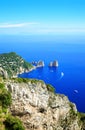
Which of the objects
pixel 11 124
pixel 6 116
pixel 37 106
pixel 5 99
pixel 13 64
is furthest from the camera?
pixel 13 64

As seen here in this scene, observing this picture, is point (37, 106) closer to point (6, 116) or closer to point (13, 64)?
point (6, 116)

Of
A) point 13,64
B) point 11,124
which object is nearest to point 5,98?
point 11,124

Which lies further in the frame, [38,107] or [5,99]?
[38,107]

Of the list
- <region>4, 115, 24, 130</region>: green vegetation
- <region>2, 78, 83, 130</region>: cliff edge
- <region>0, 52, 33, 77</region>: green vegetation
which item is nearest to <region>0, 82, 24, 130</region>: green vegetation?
<region>4, 115, 24, 130</region>: green vegetation

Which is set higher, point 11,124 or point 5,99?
point 5,99

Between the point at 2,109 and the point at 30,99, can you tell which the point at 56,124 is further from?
the point at 2,109

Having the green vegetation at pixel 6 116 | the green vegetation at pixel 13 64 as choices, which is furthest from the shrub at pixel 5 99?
the green vegetation at pixel 13 64

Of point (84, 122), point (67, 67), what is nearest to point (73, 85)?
point (67, 67)

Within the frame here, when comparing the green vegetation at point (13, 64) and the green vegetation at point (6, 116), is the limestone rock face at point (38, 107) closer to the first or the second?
the green vegetation at point (6, 116)
